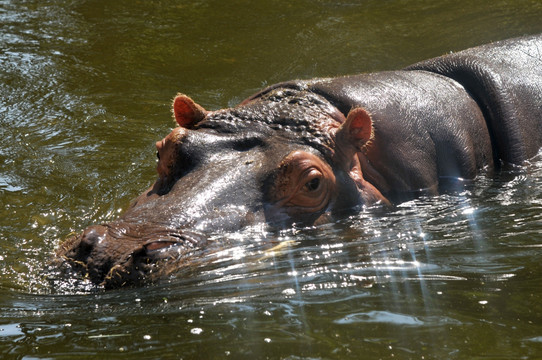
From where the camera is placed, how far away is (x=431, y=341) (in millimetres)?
3436

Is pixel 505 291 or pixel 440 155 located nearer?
pixel 505 291

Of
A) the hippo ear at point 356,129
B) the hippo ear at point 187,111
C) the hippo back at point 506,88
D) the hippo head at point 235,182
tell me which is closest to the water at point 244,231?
the hippo head at point 235,182

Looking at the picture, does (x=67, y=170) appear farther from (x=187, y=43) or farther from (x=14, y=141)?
(x=187, y=43)

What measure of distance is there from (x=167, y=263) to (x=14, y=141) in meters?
4.56

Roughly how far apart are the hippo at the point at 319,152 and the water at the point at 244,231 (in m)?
0.15

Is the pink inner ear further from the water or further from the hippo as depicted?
the water

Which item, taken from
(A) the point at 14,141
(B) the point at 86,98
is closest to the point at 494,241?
(A) the point at 14,141

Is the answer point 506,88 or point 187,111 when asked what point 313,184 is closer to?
point 187,111

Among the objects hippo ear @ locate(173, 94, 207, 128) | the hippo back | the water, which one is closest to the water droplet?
the water

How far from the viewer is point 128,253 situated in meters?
4.19

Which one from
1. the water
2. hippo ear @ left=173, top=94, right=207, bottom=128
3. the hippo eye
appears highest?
hippo ear @ left=173, top=94, right=207, bottom=128

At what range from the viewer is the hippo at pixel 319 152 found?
177 inches

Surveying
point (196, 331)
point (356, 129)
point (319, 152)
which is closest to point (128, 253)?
point (196, 331)

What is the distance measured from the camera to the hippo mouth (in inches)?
164
